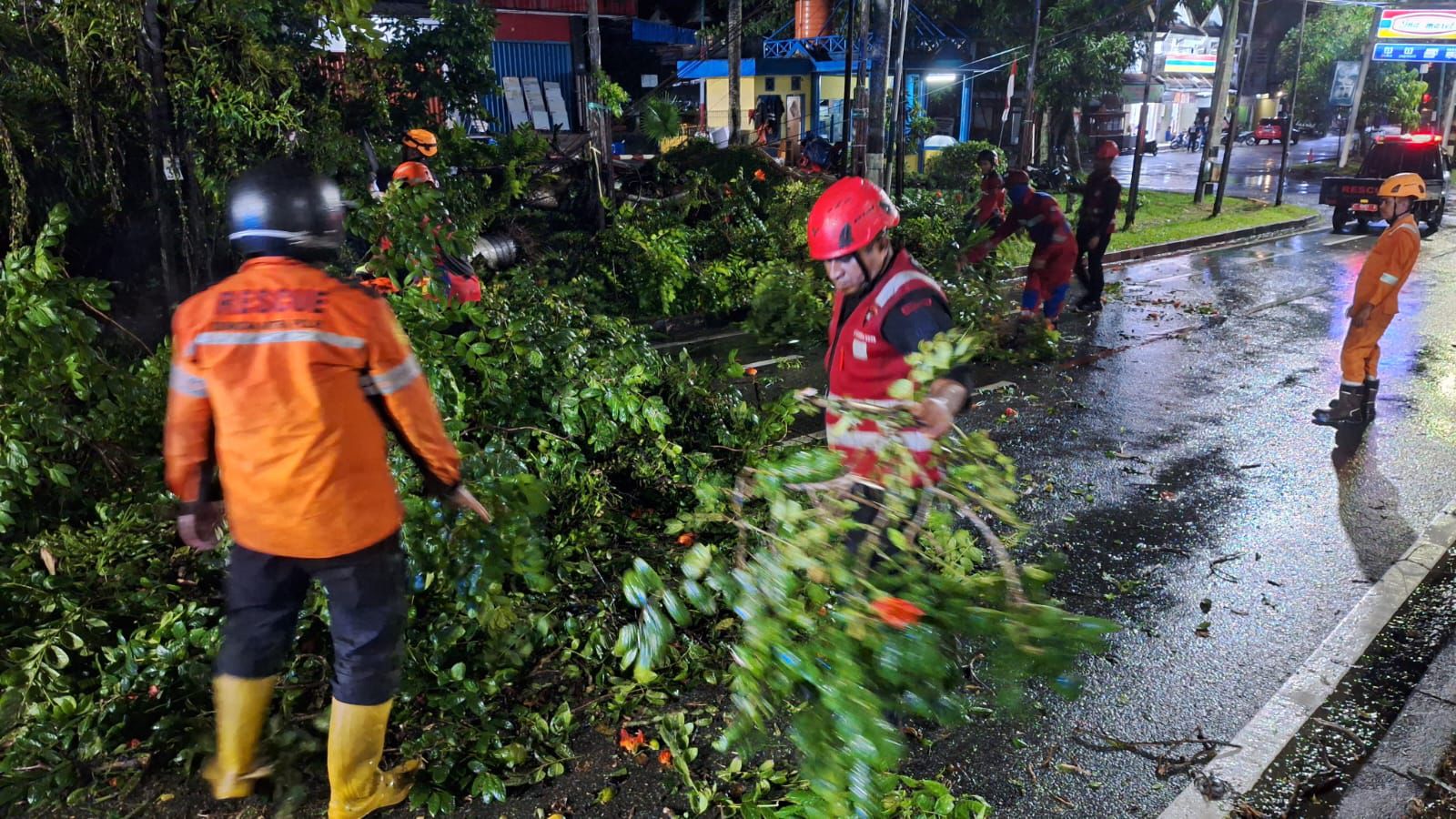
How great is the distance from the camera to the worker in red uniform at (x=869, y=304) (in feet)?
9.70

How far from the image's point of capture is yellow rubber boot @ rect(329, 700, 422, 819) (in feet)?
9.01

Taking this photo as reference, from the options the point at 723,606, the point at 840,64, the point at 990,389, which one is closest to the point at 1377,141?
the point at 840,64

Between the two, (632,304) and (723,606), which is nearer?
(723,606)

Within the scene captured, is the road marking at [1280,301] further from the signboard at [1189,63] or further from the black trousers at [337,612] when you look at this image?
the signboard at [1189,63]

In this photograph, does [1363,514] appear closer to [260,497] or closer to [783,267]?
[783,267]

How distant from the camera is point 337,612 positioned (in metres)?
2.69

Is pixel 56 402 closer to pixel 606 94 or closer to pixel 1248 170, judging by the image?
pixel 606 94

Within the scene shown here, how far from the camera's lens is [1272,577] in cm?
461

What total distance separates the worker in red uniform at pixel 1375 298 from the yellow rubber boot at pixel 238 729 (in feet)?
22.9

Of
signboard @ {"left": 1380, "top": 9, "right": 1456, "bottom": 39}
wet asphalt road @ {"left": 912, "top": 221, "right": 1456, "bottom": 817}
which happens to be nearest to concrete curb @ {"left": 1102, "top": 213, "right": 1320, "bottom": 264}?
wet asphalt road @ {"left": 912, "top": 221, "right": 1456, "bottom": 817}

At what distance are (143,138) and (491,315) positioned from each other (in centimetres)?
348

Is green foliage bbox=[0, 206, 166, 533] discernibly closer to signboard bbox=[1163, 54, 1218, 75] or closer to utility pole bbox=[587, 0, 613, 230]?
utility pole bbox=[587, 0, 613, 230]

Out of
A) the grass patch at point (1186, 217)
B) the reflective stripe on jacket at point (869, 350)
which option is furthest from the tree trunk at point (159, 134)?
the grass patch at point (1186, 217)

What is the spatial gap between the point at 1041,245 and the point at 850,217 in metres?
6.52
